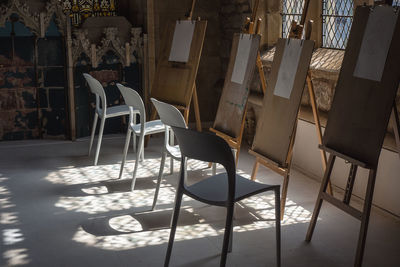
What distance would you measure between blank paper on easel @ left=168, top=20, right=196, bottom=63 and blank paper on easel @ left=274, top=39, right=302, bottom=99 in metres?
1.64

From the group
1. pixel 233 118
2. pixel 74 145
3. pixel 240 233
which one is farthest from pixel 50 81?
pixel 240 233

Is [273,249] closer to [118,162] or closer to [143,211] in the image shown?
[143,211]

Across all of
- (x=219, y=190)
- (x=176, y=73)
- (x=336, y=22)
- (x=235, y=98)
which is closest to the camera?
(x=219, y=190)

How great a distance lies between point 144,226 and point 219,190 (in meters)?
1.01

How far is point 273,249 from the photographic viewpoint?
340 cm

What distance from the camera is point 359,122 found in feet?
10.5

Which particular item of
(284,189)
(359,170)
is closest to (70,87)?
(284,189)

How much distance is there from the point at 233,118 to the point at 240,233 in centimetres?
120

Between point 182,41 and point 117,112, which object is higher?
point 182,41

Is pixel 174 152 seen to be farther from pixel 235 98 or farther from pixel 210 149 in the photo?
pixel 210 149

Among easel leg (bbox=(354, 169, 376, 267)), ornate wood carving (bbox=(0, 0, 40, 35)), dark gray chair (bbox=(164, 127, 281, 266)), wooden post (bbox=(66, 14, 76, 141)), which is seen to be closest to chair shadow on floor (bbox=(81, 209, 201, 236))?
dark gray chair (bbox=(164, 127, 281, 266))

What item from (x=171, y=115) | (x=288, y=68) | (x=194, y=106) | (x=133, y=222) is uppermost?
(x=288, y=68)

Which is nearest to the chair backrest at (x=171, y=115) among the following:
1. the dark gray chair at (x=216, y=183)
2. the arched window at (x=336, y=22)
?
the dark gray chair at (x=216, y=183)

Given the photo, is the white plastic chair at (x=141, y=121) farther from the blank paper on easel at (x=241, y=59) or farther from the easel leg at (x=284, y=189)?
the easel leg at (x=284, y=189)
